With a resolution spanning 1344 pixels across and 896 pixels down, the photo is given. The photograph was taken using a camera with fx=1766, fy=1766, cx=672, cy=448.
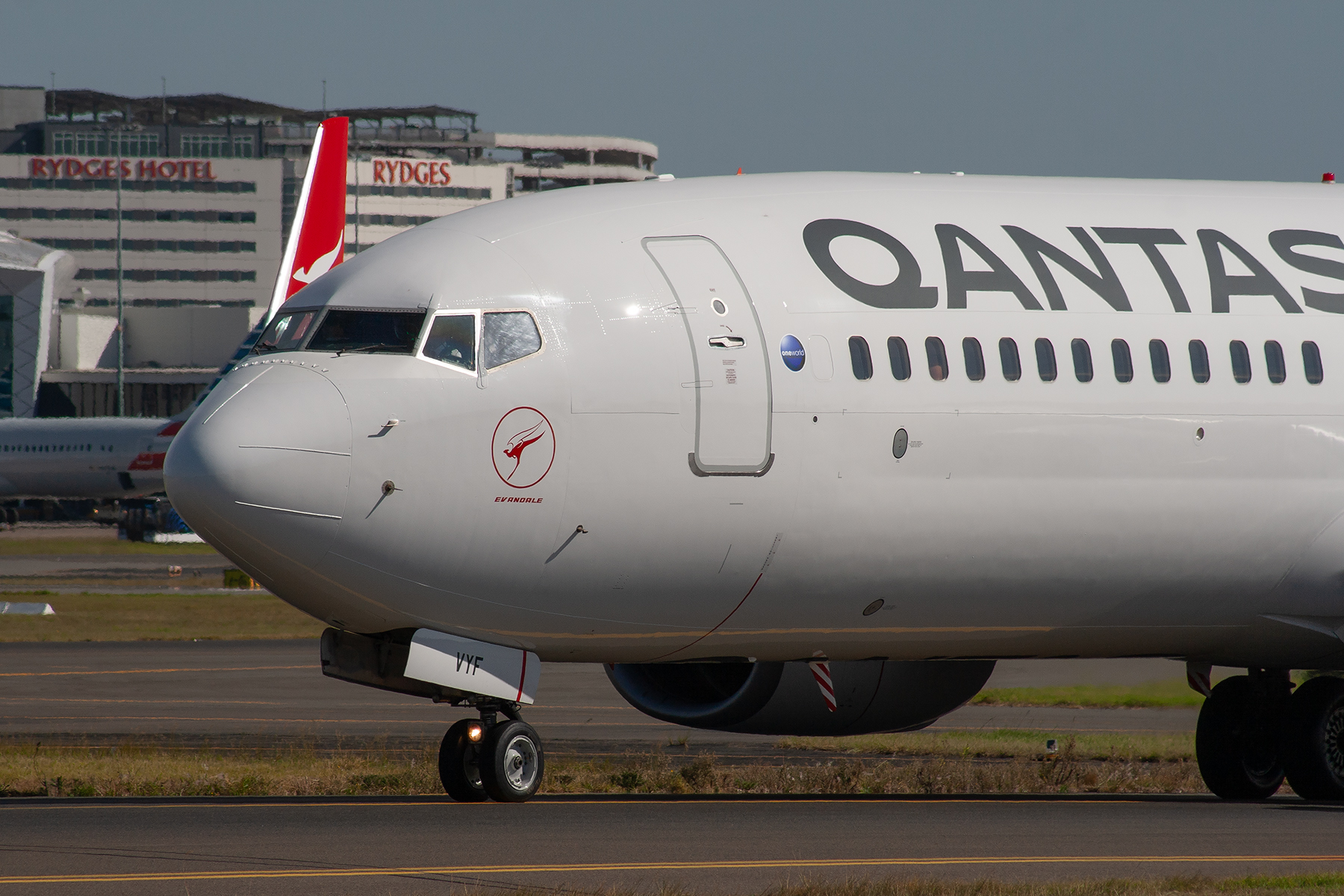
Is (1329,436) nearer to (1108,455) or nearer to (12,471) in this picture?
(1108,455)

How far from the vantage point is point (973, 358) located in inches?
638

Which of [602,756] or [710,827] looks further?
[602,756]

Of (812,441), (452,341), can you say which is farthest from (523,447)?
(812,441)

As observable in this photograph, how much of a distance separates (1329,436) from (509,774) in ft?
28.6

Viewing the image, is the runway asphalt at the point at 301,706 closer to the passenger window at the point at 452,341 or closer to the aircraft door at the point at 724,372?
the aircraft door at the point at 724,372

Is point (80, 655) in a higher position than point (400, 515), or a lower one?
lower

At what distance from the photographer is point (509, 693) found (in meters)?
14.8

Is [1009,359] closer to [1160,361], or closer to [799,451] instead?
[1160,361]

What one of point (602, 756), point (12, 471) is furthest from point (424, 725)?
point (12, 471)

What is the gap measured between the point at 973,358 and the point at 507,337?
4393 millimetres

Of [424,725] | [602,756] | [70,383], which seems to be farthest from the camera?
[70,383]

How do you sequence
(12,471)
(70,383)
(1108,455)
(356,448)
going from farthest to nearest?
(70,383) < (12,471) < (1108,455) < (356,448)

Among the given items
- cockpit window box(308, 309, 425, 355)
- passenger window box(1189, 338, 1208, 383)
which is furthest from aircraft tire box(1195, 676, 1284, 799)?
cockpit window box(308, 309, 425, 355)

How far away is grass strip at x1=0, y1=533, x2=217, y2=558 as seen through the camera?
84438mm
